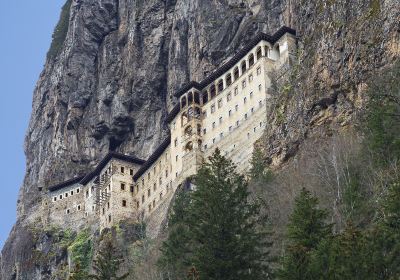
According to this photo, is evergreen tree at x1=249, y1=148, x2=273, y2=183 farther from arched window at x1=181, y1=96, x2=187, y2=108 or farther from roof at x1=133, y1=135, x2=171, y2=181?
roof at x1=133, y1=135, x2=171, y2=181

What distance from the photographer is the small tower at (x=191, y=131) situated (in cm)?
7529

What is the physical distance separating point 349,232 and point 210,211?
8808mm

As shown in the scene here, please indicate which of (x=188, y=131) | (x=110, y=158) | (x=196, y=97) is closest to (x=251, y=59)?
(x=196, y=97)

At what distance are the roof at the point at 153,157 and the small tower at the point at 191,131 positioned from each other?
4462 mm

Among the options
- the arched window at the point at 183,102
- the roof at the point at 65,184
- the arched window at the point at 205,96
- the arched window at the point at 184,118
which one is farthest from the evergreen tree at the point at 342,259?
the roof at the point at 65,184

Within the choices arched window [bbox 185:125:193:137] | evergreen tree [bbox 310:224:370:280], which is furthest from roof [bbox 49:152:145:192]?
evergreen tree [bbox 310:224:370:280]

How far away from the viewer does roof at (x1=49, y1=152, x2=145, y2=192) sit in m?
89.1

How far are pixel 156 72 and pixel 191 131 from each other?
72.4 ft

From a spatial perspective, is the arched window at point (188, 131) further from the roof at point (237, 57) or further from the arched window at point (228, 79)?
the arched window at point (228, 79)

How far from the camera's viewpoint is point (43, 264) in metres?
93.6

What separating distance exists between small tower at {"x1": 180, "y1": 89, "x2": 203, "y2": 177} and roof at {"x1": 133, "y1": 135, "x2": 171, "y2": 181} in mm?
4462

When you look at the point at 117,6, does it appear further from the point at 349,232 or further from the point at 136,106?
the point at 349,232

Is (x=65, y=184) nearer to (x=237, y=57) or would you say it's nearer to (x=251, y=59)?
(x=237, y=57)

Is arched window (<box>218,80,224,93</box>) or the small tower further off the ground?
arched window (<box>218,80,224,93</box>)
